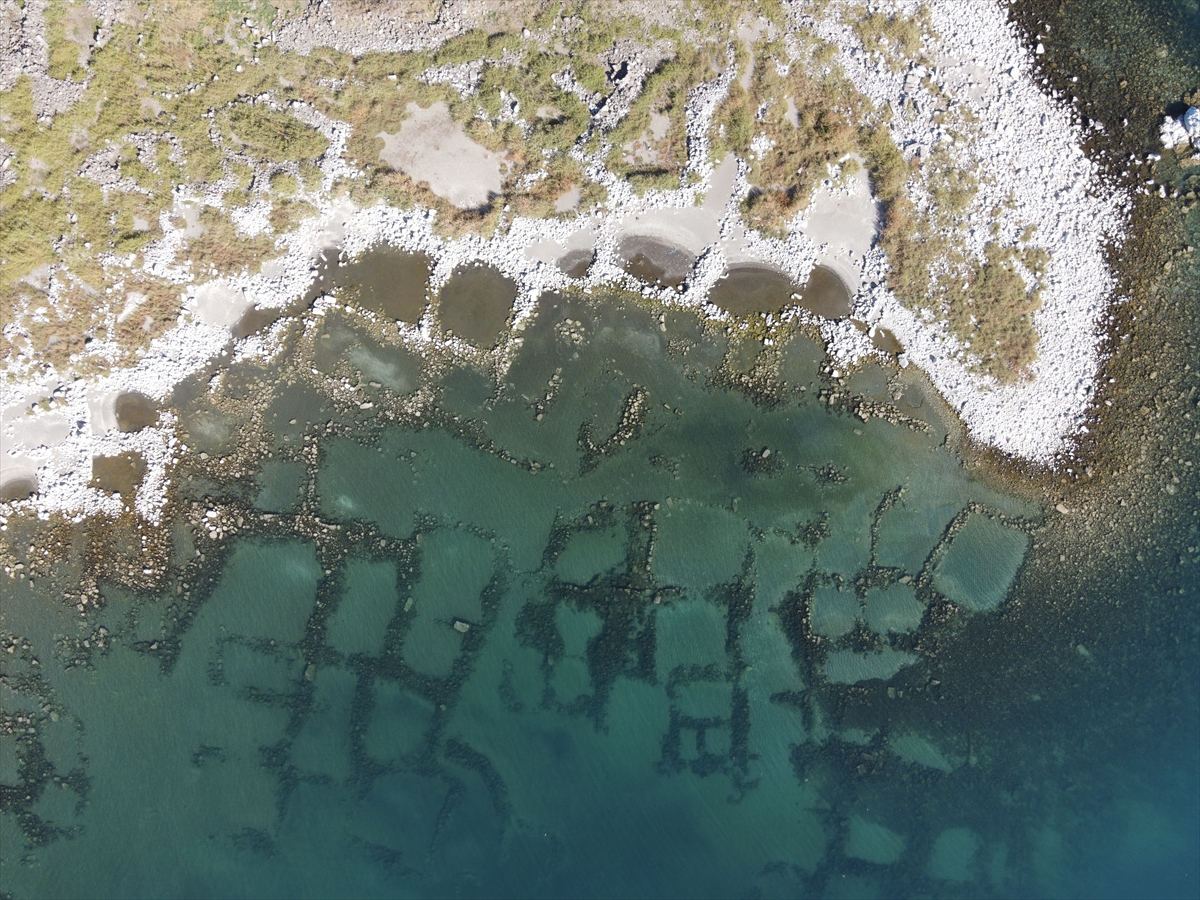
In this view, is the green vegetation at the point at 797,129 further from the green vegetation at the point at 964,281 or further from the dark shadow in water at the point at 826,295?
the dark shadow in water at the point at 826,295

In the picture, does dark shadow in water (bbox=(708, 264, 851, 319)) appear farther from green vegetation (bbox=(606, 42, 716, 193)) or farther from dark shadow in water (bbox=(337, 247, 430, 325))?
dark shadow in water (bbox=(337, 247, 430, 325))

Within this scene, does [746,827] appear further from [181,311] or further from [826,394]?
[181,311]

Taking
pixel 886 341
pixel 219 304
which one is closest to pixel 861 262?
pixel 886 341

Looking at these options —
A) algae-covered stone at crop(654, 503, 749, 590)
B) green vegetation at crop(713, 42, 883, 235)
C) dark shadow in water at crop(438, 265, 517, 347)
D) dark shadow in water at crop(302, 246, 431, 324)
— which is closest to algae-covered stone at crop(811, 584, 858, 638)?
algae-covered stone at crop(654, 503, 749, 590)

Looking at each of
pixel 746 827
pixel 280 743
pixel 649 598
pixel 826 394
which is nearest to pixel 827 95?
pixel 826 394

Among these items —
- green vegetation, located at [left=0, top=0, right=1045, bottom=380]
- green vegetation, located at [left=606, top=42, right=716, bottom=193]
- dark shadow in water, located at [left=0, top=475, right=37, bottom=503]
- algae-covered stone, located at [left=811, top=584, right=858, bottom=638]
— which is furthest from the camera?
algae-covered stone, located at [left=811, top=584, right=858, bottom=638]

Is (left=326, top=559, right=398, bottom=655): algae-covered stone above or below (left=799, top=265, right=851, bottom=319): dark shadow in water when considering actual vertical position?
below

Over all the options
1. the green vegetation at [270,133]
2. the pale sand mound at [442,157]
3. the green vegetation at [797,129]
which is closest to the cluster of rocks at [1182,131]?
the green vegetation at [797,129]
